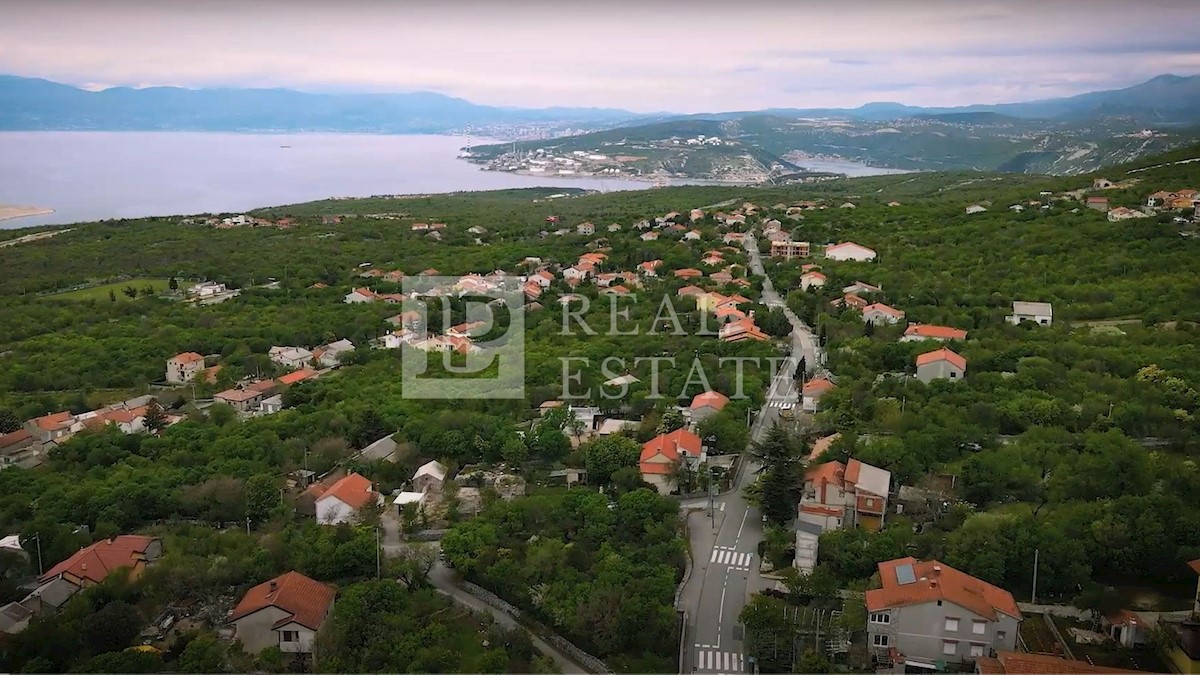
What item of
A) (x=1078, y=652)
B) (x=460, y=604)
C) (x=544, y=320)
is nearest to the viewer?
(x=1078, y=652)

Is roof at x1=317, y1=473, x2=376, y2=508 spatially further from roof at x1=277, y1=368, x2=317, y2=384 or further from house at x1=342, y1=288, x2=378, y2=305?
house at x1=342, y1=288, x2=378, y2=305

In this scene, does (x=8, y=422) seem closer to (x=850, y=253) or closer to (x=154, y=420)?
(x=154, y=420)

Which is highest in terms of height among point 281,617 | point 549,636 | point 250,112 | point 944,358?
point 250,112

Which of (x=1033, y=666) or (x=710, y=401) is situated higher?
(x=710, y=401)

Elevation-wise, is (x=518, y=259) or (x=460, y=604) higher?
(x=518, y=259)

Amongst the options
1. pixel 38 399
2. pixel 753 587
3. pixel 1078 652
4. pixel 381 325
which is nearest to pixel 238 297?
pixel 381 325

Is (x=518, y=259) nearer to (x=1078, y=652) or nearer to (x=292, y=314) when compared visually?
(x=292, y=314)

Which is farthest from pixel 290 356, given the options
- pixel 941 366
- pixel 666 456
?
pixel 941 366
